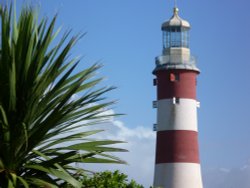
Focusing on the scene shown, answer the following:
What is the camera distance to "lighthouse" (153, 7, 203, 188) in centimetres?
3878

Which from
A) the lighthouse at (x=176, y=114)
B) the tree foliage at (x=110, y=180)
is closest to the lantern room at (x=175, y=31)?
the lighthouse at (x=176, y=114)

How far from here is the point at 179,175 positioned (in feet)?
126

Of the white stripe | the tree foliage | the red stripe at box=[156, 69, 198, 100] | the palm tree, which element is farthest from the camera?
the red stripe at box=[156, 69, 198, 100]

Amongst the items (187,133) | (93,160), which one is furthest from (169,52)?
Result: (93,160)

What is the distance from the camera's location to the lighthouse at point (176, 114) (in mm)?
38781

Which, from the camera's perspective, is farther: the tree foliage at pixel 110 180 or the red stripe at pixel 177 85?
the red stripe at pixel 177 85

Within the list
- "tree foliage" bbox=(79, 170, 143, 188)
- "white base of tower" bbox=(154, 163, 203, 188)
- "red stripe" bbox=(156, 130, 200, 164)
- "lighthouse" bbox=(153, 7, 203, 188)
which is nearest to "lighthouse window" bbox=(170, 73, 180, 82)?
"lighthouse" bbox=(153, 7, 203, 188)

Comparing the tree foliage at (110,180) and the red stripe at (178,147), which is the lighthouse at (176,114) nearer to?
the red stripe at (178,147)

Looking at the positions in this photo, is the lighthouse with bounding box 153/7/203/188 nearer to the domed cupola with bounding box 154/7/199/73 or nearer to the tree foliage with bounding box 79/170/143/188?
the domed cupola with bounding box 154/7/199/73

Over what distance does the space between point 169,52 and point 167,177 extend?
333 inches

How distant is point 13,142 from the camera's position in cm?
758

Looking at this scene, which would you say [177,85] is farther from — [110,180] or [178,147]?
[110,180]

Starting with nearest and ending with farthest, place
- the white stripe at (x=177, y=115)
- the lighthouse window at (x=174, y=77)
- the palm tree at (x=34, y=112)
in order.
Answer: the palm tree at (x=34, y=112) → the white stripe at (x=177, y=115) → the lighthouse window at (x=174, y=77)

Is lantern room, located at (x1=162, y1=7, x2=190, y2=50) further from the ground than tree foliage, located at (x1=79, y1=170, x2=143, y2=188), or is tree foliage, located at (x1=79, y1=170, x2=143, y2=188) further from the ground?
lantern room, located at (x1=162, y1=7, x2=190, y2=50)
